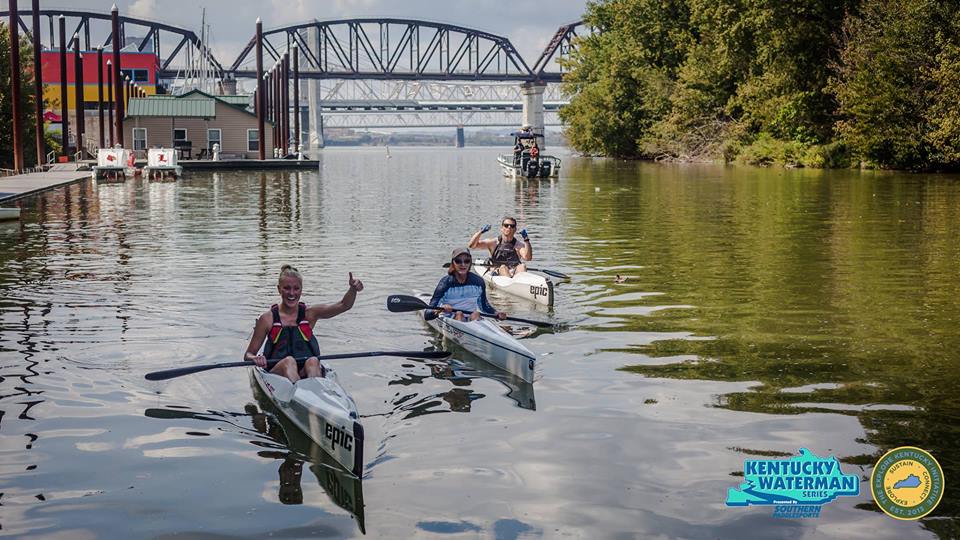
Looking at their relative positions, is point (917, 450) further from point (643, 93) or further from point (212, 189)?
point (643, 93)

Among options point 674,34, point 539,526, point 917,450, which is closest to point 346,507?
point 539,526

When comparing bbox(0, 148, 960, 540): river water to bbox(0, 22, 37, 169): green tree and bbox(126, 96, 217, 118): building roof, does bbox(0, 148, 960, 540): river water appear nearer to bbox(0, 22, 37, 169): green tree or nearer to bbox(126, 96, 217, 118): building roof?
bbox(0, 22, 37, 169): green tree

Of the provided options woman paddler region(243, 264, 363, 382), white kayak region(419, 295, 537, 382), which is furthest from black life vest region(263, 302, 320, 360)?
white kayak region(419, 295, 537, 382)

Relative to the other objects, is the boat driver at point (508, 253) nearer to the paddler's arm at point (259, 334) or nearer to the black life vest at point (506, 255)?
the black life vest at point (506, 255)

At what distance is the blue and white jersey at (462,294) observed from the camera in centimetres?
1425

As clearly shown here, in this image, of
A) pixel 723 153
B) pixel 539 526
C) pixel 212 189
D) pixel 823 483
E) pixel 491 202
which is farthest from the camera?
pixel 723 153

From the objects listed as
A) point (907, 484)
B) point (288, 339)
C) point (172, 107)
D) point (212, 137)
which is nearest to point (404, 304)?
point (288, 339)

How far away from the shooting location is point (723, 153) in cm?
7894

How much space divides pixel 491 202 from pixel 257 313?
26.5 m

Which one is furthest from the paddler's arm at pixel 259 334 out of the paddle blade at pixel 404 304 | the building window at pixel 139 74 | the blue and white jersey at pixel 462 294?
the building window at pixel 139 74

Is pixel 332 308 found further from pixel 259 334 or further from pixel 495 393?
pixel 495 393

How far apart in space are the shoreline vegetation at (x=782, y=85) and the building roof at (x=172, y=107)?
105ft

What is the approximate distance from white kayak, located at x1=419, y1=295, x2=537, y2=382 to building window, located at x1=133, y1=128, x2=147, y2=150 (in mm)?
66853

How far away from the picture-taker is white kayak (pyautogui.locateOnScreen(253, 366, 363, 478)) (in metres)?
8.84
